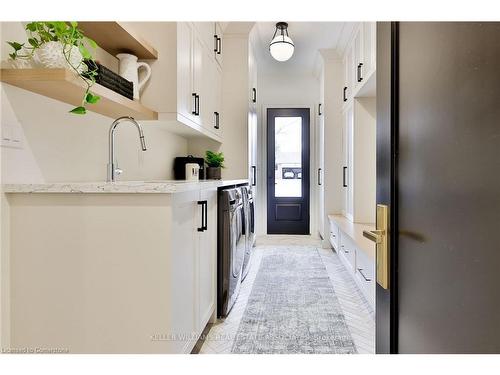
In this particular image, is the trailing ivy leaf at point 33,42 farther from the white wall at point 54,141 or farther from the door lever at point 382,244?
the door lever at point 382,244

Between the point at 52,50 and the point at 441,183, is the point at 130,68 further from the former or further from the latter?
the point at 441,183

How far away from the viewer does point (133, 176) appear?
7.34ft

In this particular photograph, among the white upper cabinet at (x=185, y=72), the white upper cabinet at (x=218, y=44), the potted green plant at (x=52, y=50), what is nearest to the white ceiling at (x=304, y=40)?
the white upper cabinet at (x=218, y=44)

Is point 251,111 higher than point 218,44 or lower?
lower

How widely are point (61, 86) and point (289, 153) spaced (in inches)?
181

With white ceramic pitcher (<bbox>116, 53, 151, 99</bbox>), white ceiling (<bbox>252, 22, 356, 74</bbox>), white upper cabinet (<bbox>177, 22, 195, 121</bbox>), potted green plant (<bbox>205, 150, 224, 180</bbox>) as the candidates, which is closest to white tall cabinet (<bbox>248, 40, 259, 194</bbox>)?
white ceiling (<bbox>252, 22, 356, 74</bbox>)

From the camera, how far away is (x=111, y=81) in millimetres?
1609

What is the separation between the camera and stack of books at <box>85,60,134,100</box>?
147 centimetres

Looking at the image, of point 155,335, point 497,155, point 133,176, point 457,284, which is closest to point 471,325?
point 457,284

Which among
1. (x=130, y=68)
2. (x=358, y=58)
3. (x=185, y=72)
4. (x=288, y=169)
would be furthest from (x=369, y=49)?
(x=288, y=169)

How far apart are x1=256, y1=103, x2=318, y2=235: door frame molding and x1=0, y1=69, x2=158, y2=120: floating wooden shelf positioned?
3.99m

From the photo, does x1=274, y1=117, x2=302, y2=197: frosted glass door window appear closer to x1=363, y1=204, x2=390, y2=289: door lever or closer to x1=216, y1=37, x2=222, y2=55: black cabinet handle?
x1=216, y1=37, x2=222, y2=55: black cabinet handle
